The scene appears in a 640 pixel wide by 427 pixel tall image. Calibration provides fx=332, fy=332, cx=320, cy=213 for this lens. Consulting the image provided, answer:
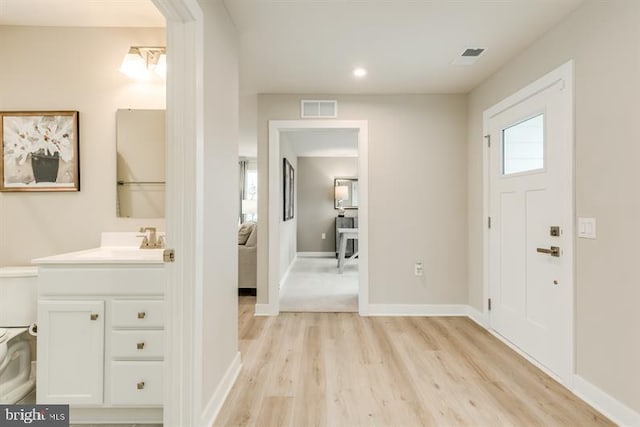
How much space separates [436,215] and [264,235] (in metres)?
1.91

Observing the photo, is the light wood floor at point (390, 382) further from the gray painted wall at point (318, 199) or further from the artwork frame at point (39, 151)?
the gray painted wall at point (318, 199)

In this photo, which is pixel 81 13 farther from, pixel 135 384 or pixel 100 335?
pixel 135 384

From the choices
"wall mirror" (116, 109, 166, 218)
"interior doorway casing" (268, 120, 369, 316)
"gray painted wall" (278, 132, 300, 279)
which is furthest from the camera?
"gray painted wall" (278, 132, 300, 279)

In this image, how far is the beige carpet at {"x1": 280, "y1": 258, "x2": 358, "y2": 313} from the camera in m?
3.97

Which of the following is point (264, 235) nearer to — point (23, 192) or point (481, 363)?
point (23, 192)

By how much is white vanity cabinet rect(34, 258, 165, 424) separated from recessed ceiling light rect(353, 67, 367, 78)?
237 centimetres

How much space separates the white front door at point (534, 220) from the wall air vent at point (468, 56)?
468mm

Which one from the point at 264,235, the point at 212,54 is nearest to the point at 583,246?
the point at 212,54

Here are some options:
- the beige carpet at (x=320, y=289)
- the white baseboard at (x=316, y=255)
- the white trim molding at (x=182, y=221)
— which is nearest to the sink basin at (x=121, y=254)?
the white trim molding at (x=182, y=221)

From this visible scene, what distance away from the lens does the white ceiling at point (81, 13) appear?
2.01m

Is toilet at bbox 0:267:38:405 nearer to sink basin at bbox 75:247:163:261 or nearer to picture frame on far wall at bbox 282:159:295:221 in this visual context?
sink basin at bbox 75:247:163:261

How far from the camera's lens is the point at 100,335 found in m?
1.73
